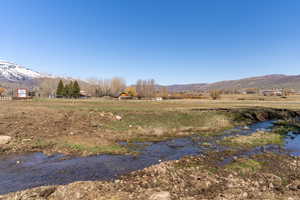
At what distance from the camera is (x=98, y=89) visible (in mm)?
143125

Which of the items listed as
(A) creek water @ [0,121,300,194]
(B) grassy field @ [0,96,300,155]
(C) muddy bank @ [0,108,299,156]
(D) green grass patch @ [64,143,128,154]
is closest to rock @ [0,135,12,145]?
(C) muddy bank @ [0,108,299,156]

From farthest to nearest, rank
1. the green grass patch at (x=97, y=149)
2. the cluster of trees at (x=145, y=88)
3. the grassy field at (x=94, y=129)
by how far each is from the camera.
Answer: the cluster of trees at (x=145, y=88) → the grassy field at (x=94, y=129) → the green grass patch at (x=97, y=149)

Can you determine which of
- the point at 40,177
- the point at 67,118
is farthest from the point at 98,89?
the point at 40,177

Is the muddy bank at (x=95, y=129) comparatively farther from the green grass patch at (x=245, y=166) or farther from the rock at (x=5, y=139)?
the green grass patch at (x=245, y=166)

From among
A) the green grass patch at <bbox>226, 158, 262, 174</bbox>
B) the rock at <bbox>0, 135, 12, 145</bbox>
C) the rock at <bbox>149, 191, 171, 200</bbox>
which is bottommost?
the green grass patch at <bbox>226, 158, 262, 174</bbox>

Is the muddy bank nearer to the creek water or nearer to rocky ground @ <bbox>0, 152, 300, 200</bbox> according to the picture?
the creek water

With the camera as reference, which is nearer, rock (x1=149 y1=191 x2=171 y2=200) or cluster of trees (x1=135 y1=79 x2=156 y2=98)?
rock (x1=149 y1=191 x2=171 y2=200)

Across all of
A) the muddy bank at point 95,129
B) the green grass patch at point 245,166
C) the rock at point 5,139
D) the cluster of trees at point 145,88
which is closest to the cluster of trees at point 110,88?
the cluster of trees at point 145,88

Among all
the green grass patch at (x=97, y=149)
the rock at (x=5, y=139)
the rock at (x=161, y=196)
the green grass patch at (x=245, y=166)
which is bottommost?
the green grass patch at (x=245, y=166)

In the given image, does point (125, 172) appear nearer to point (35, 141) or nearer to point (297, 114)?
point (35, 141)


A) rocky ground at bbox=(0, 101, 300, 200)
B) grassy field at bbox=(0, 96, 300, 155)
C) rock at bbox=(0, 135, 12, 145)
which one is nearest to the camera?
rocky ground at bbox=(0, 101, 300, 200)

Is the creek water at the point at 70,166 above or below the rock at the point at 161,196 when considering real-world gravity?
below

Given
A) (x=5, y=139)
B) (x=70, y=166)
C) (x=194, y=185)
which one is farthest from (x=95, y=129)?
(x=194, y=185)

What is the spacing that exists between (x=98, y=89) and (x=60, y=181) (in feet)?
464
